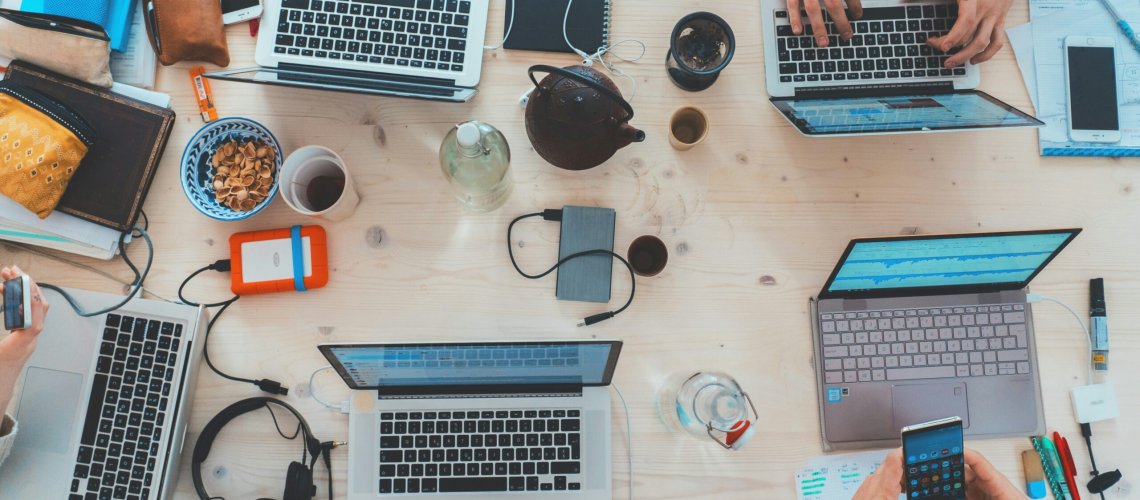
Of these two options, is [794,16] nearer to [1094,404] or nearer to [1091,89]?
[1091,89]

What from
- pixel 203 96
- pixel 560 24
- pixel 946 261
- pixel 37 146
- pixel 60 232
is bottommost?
pixel 946 261

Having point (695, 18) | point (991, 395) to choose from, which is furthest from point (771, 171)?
point (991, 395)

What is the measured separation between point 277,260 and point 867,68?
3.26 ft

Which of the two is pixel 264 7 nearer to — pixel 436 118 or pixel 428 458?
pixel 436 118

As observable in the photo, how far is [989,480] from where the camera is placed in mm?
936

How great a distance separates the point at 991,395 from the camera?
1.03 metres

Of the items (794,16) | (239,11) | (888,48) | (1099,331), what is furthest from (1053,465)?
(239,11)

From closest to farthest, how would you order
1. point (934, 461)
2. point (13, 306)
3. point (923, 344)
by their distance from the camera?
1. point (13, 306)
2. point (934, 461)
3. point (923, 344)

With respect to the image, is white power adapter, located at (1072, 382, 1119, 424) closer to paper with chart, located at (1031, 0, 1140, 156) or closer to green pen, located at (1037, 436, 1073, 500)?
green pen, located at (1037, 436, 1073, 500)

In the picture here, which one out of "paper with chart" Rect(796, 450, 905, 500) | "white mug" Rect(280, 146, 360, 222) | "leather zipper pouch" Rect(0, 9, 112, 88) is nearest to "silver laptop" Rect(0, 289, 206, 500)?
"white mug" Rect(280, 146, 360, 222)

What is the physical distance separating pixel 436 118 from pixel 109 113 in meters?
0.51

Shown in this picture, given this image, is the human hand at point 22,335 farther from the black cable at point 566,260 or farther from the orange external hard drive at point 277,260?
the black cable at point 566,260

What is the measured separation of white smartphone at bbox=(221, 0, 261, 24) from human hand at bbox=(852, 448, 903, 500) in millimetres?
1187

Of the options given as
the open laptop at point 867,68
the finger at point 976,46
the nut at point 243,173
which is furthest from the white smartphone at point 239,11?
the finger at point 976,46
